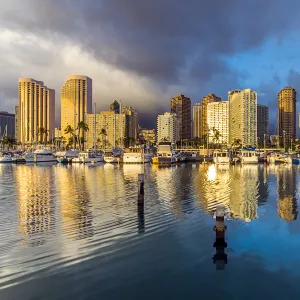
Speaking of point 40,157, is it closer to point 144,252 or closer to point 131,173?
point 131,173

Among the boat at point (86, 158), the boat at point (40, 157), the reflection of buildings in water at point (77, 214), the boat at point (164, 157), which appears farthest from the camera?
the boat at point (40, 157)

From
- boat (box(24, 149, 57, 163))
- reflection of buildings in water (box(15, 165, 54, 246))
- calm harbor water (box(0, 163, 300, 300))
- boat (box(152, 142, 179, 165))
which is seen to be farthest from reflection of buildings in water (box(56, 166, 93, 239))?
boat (box(24, 149, 57, 163))

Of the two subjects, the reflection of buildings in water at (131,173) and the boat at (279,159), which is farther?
the boat at (279,159)

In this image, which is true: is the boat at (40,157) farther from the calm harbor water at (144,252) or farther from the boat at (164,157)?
the calm harbor water at (144,252)

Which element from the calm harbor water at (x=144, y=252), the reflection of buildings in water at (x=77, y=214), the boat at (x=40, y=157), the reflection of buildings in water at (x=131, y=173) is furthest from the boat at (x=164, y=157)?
the calm harbor water at (x=144, y=252)

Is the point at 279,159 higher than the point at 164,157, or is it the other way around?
the point at 164,157

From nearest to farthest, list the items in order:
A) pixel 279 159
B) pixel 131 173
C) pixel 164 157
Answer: pixel 131 173
pixel 164 157
pixel 279 159

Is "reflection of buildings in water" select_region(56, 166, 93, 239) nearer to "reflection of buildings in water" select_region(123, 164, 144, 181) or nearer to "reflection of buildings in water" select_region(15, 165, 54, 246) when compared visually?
"reflection of buildings in water" select_region(15, 165, 54, 246)

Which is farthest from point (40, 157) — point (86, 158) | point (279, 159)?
point (279, 159)

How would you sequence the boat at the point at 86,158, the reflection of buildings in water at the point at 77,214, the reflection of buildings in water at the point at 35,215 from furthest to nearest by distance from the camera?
the boat at the point at 86,158 → the reflection of buildings in water at the point at 77,214 → the reflection of buildings in water at the point at 35,215

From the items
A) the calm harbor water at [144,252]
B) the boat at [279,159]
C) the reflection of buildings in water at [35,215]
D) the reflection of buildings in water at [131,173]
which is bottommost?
the calm harbor water at [144,252]

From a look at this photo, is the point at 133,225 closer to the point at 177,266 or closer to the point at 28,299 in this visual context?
the point at 177,266

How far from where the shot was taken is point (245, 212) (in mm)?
23125

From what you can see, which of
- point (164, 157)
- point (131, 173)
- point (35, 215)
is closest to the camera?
point (35, 215)
